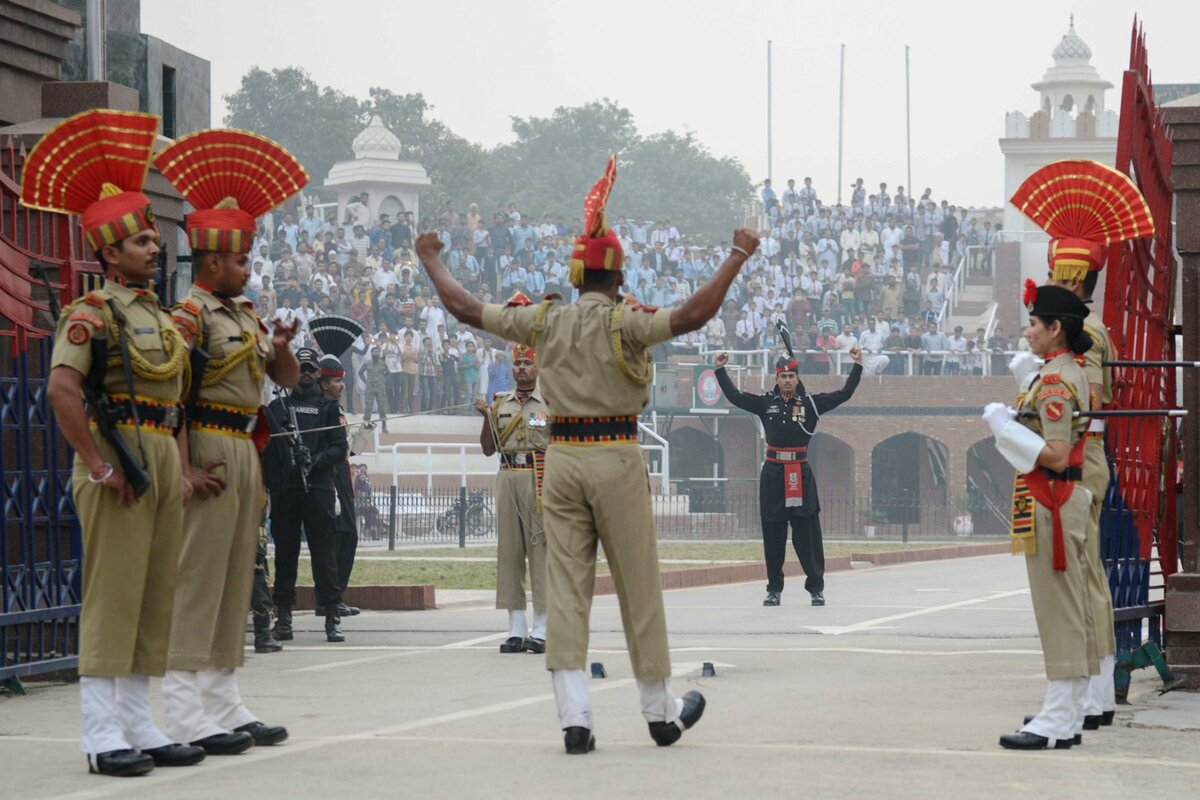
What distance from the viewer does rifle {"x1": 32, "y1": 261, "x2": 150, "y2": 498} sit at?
736 centimetres

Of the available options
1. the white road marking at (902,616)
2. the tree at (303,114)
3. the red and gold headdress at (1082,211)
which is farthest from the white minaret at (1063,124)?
the red and gold headdress at (1082,211)

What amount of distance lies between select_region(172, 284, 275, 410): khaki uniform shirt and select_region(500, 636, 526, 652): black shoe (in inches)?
194

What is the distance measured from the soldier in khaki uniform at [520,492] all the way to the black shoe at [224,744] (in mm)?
5114

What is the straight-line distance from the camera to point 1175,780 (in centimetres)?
701

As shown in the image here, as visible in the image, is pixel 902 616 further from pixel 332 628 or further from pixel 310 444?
pixel 310 444

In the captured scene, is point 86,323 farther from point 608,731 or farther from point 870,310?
point 870,310

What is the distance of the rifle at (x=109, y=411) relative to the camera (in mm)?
7359

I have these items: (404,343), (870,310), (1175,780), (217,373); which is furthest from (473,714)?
(870,310)

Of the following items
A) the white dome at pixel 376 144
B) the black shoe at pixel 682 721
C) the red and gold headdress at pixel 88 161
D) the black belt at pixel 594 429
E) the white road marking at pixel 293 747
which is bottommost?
the white road marking at pixel 293 747

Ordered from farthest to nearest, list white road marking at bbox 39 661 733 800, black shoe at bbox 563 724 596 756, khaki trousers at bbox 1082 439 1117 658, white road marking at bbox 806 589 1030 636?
white road marking at bbox 806 589 1030 636 → khaki trousers at bbox 1082 439 1117 658 → black shoe at bbox 563 724 596 756 → white road marking at bbox 39 661 733 800

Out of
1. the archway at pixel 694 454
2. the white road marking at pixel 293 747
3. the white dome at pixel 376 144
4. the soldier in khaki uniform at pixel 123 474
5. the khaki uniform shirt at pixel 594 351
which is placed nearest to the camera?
the white road marking at pixel 293 747

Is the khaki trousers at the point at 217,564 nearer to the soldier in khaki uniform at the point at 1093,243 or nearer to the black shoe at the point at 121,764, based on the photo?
the black shoe at the point at 121,764

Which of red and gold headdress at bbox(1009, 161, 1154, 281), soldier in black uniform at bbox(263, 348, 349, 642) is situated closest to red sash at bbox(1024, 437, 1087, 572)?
red and gold headdress at bbox(1009, 161, 1154, 281)

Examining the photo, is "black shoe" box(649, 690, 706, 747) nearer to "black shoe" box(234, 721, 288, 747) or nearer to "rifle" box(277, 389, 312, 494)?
"black shoe" box(234, 721, 288, 747)
